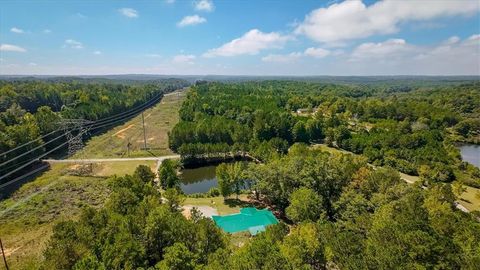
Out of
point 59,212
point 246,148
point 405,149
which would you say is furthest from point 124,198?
point 405,149

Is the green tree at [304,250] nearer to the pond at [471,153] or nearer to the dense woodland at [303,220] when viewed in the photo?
the dense woodland at [303,220]

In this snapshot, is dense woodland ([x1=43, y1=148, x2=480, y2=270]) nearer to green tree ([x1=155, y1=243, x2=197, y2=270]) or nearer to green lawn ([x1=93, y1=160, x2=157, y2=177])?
green tree ([x1=155, y1=243, x2=197, y2=270])

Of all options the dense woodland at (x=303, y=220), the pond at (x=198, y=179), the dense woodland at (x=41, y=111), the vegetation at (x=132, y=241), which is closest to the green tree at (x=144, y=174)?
the dense woodland at (x=303, y=220)

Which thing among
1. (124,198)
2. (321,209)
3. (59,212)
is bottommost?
(59,212)

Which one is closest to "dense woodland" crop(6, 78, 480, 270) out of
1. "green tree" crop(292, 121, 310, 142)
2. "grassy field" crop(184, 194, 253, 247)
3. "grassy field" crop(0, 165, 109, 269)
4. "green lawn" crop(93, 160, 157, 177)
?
"grassy field" crop(184, 194, 253, 247)

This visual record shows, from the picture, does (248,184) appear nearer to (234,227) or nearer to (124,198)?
(234,227)

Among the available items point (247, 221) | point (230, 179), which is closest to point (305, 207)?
point (247, 221)
